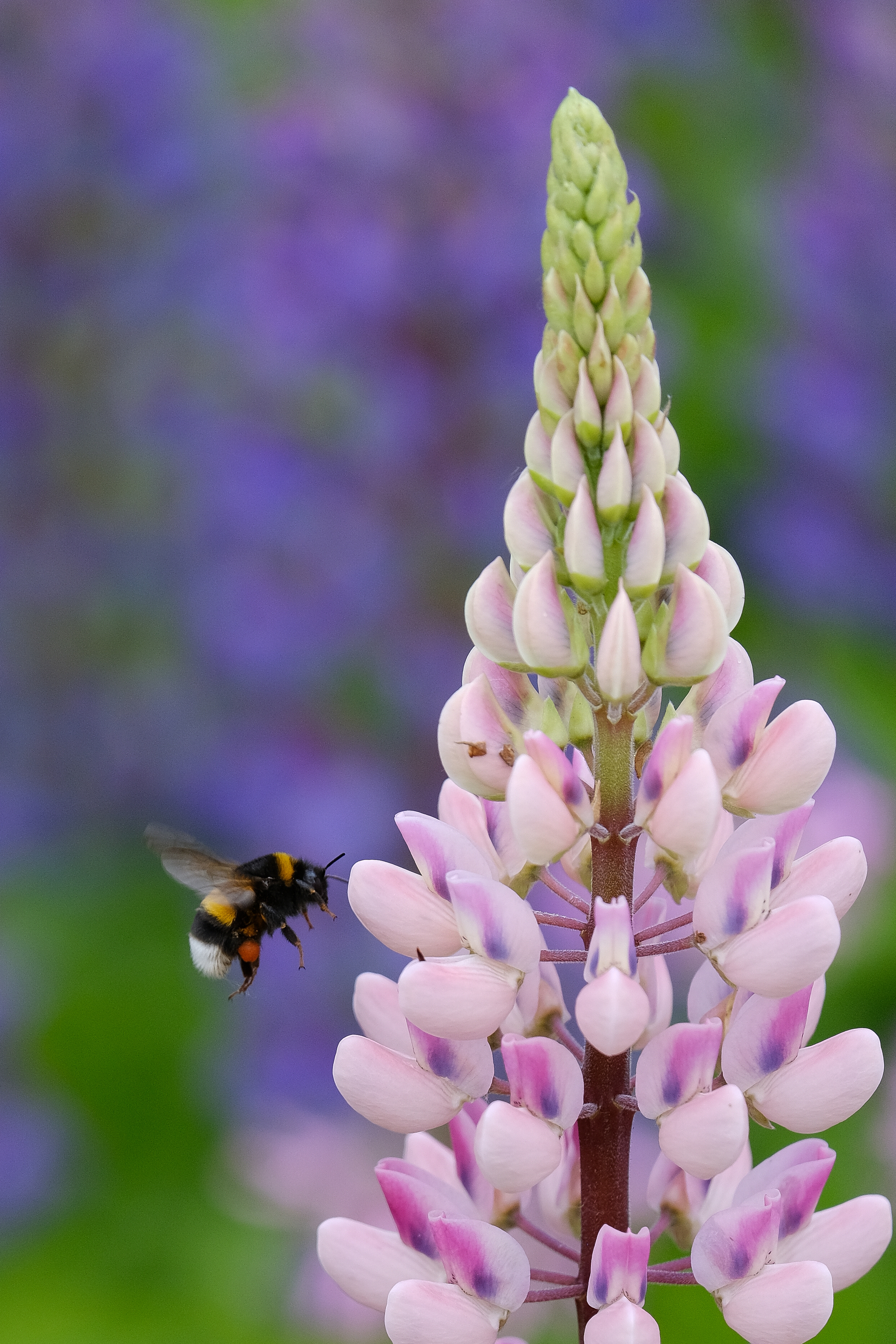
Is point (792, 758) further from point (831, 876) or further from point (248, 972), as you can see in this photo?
Result: point (248, 972)

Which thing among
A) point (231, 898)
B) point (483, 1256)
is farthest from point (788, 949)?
point (231, 898)

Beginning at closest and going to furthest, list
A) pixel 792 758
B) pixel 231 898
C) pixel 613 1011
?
pixel 613 1011
pixel 792 758
pixel 231 898

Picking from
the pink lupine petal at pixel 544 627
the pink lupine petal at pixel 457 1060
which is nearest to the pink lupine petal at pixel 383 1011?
the pink lupine petal at pixel 457 1060

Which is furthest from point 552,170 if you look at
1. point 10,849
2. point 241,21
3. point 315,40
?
point 241,21

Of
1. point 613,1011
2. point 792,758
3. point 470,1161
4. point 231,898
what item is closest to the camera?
point 613,1011

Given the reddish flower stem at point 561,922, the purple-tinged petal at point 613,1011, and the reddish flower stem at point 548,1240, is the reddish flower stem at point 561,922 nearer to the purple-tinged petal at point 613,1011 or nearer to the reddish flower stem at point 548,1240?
the purple-tinged petal at point 613,1011

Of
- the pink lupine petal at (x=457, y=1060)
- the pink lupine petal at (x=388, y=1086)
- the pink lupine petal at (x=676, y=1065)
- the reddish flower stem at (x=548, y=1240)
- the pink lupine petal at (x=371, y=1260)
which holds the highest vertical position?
the pink lupine petal at (x=676, y=1065)

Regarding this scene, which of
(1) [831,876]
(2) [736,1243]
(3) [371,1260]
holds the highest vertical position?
(1) [831,876]
